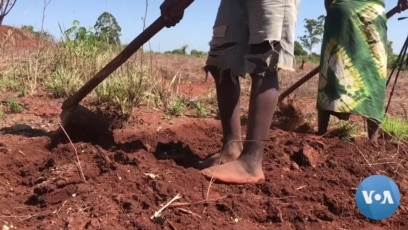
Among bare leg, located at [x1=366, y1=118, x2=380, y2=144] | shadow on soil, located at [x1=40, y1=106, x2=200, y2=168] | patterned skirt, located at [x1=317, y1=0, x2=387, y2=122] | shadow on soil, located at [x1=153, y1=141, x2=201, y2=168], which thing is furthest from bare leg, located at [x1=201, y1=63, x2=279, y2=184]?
bare leg, located at [x1=366, y1=118, x2=380, y2=144]

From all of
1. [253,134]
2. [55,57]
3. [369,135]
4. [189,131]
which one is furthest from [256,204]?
[55,57]

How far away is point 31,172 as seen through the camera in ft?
9.52

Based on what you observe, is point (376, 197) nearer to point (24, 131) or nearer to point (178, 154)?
point (178, 154)

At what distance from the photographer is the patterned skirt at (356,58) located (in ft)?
12.0

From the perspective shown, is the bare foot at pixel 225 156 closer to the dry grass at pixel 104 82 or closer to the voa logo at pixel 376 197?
the voa logo at pixel 376 197

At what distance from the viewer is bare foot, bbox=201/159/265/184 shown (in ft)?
8.71

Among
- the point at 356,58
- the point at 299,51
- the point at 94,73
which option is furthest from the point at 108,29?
the point at 299,51

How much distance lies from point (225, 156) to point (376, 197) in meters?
0.78

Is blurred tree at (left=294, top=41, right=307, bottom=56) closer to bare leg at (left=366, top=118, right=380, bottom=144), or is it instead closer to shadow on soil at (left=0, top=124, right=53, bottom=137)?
bare leg at (left=366, top=118, right=380, bottom=144)

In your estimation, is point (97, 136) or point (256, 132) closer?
point (256, 132)

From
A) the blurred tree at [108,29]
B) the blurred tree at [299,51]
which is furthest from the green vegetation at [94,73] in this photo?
the blurred tree at [299,51]

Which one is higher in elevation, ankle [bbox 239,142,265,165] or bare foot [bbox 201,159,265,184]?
ankle [bbox 239,142,265,165]

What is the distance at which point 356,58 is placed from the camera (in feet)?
12.0

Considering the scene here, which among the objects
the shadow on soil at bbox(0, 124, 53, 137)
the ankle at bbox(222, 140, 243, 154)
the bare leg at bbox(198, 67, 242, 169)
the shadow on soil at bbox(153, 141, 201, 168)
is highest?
the bare leg at bbox(198, 67, 242, 169)
